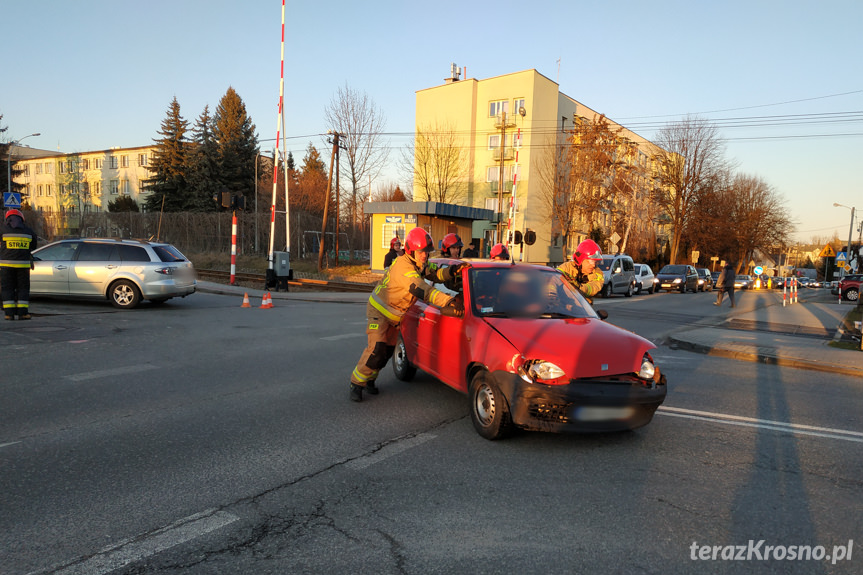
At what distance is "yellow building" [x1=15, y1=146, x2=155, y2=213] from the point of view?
6762 centimetres

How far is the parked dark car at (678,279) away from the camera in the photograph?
31375mm

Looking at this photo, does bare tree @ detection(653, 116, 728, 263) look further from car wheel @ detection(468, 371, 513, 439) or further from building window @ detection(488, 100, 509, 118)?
car wheel @ detection(468, 371, 513, 439)

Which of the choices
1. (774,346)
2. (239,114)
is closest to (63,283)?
(774,346)

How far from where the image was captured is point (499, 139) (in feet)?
153

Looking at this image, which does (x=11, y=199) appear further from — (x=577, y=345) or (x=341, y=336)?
(x=577, y=345)

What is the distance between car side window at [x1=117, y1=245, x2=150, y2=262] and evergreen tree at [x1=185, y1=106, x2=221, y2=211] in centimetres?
3993

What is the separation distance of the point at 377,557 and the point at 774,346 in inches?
411

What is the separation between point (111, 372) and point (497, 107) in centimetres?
4359

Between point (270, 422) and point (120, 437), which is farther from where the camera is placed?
point (270, 422)

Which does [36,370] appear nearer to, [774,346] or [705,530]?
[705,530]

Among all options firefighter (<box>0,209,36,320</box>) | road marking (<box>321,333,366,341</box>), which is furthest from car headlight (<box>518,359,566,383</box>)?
firefighter (<box>0,209,36,320</box>)

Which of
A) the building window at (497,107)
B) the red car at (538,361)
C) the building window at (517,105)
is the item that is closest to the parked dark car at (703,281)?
the building window at (517,105)

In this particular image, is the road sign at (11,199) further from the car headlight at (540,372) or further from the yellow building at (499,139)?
the yellow building at (499,139)

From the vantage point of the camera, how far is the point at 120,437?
4707 mm
